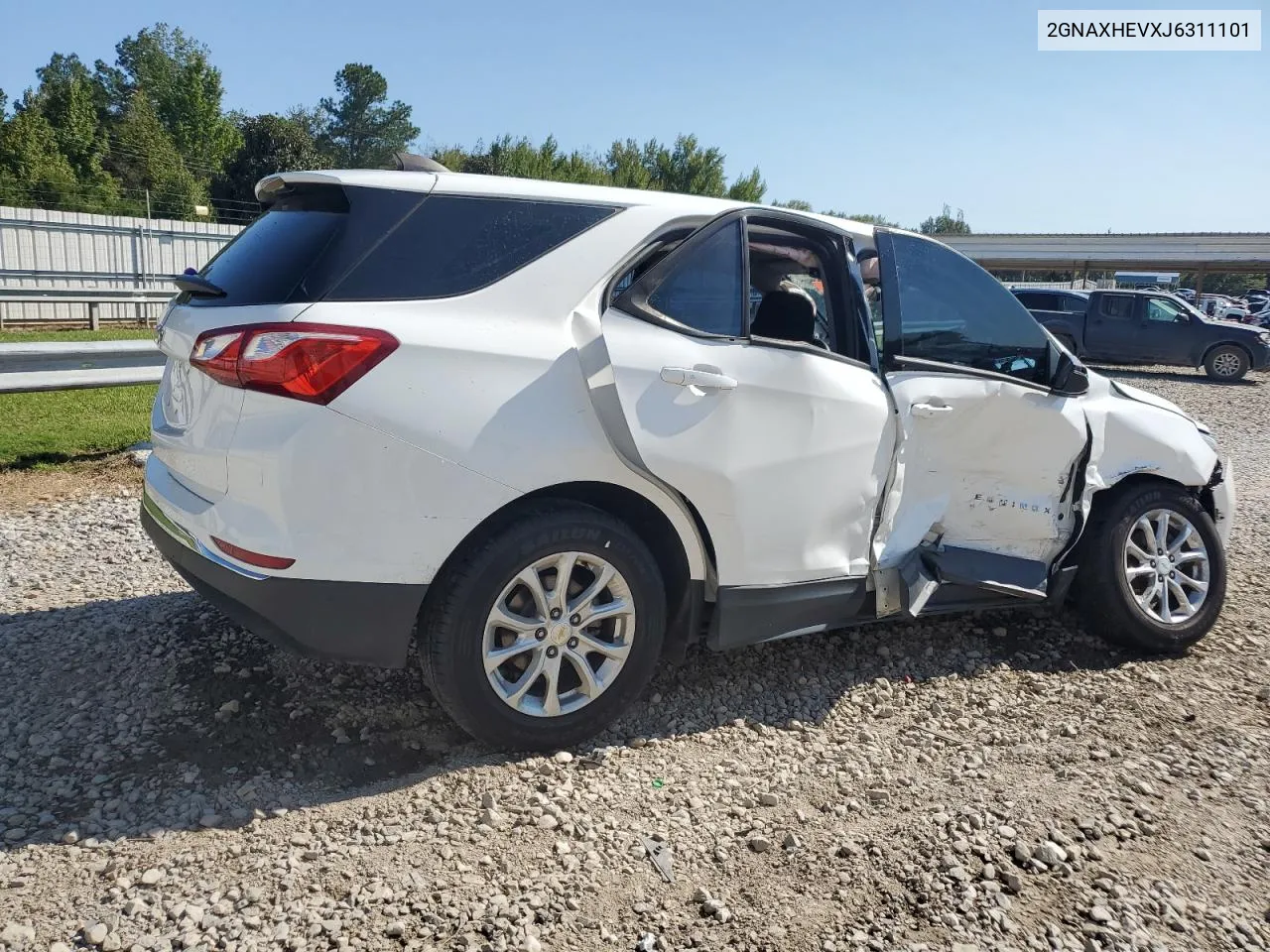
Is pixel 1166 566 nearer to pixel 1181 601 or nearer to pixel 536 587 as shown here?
pixel 1181 601

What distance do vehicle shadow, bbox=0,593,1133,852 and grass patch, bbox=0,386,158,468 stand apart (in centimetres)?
356

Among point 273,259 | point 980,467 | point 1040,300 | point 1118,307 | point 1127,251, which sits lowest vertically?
point 980,467

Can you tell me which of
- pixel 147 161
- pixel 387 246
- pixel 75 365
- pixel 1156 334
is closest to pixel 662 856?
pixel 387 246

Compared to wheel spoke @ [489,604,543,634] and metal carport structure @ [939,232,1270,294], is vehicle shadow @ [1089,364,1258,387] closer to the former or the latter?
wheel spoke @ [489,604,543,634]

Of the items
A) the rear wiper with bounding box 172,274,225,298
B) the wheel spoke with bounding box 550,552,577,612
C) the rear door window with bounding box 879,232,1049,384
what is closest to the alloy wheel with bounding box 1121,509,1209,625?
the rear door window with bounding box 879,232,1049,384

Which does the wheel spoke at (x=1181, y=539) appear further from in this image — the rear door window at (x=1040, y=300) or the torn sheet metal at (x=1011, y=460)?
the rear door window at (x=1040, y=300)

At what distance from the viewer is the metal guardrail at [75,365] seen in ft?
23.4

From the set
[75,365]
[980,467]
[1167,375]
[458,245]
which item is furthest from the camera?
[1167,375]

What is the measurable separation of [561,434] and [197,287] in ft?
4.54

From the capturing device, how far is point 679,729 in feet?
12.2

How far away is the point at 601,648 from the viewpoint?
3.39 m

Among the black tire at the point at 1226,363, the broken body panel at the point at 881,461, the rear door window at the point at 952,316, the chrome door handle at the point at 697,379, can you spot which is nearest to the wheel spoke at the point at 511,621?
the broken body panel at the point at 881,461

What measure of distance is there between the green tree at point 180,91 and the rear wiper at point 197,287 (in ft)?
176

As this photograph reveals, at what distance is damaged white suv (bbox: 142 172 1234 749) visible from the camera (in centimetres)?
298
